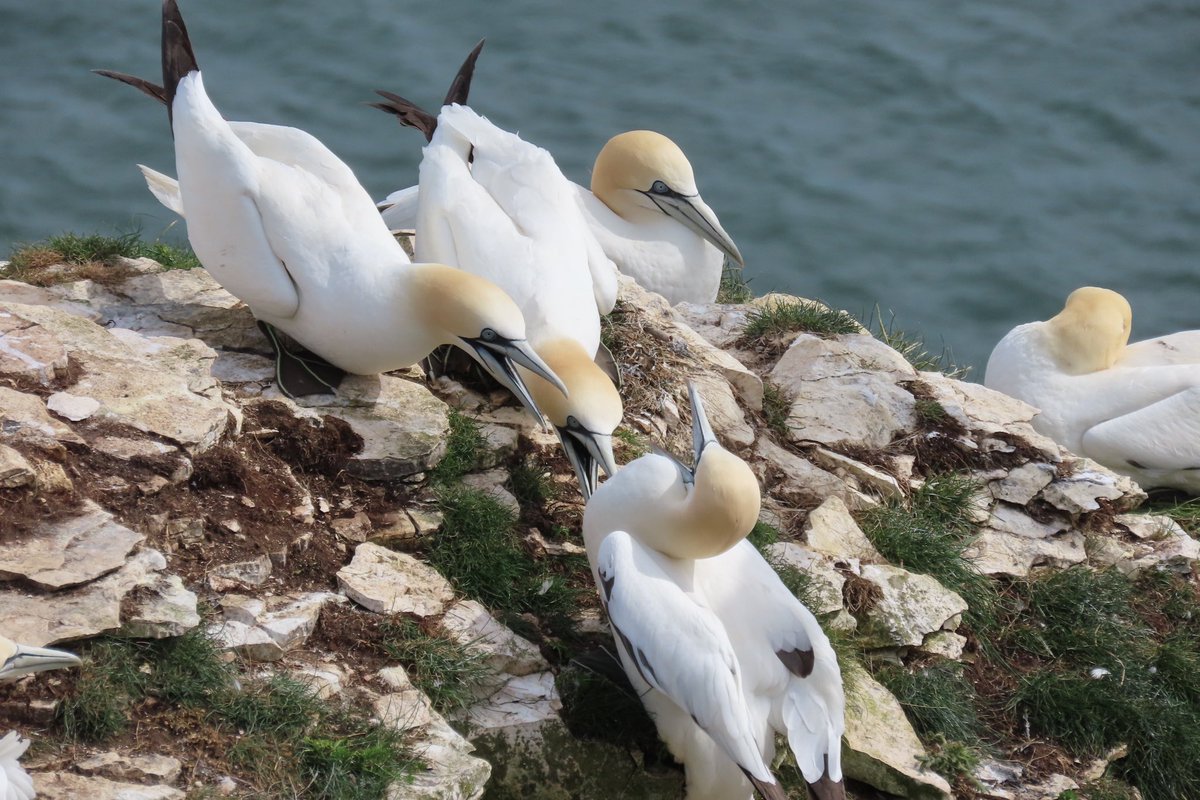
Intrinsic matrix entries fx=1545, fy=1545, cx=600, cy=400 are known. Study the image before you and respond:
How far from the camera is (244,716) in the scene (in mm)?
4180

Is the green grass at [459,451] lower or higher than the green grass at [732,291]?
higher

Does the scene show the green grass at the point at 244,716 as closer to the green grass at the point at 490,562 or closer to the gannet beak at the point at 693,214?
the green grass at the point at 490,562

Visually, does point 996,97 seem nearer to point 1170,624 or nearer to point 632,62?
point 632,62

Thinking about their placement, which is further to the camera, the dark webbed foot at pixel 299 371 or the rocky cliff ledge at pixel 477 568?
the dark webbed foot at pixel 299 371

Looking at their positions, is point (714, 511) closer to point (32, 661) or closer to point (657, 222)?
point (32, 661)

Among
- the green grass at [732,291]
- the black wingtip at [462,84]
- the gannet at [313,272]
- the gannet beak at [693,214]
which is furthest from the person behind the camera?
the green grass at [732,291]

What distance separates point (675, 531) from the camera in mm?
4645

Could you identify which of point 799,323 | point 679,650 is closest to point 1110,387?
point 799,323

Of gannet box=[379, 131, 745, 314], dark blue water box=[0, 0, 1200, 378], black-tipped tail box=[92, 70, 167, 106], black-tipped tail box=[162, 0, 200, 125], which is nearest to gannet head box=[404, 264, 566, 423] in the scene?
black-tipped tail box=[162, 0, 200, 125]

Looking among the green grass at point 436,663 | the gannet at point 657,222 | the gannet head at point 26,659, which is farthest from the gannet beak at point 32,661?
the gannet at point 657,222

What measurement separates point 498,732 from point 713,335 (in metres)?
2.98

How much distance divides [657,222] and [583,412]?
119 inches

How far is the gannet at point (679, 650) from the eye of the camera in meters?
4.29

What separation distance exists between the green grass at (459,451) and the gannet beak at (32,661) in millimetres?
1755
